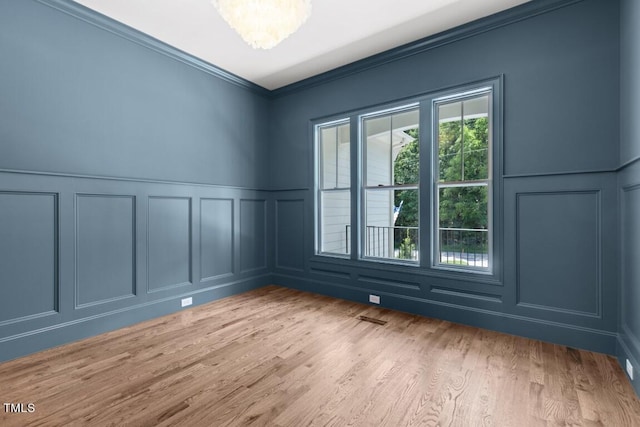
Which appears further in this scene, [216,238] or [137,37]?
[216,238]

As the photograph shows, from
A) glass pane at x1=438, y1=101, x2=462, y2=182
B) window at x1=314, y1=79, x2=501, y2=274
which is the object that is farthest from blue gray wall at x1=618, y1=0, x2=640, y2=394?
glass pane at x1=438, y1=101, x2=462, y2=182

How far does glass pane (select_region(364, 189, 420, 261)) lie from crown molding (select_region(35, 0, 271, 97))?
2.56 meters

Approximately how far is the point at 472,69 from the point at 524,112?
2.28 feet

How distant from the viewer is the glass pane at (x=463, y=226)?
3.20m

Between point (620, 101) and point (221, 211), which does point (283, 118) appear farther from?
point (620, 101)

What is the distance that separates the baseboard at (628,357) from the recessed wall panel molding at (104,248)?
428cm

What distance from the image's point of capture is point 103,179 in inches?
118

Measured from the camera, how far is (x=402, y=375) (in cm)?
220

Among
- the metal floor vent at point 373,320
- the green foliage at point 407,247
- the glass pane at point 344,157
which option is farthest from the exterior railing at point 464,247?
the glass pane at point 344,157

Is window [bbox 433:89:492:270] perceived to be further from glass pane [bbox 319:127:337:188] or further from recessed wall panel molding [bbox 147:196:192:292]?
recessed wall panel molding [bbox 147:196:192:292]

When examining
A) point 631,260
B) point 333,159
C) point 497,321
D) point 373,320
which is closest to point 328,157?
point 333,159

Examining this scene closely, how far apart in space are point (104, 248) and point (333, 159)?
309 centimetres

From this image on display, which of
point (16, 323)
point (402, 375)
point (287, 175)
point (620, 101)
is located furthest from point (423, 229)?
point (16, 323)

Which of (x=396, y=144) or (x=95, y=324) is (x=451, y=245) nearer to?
(x=396, y=144)
